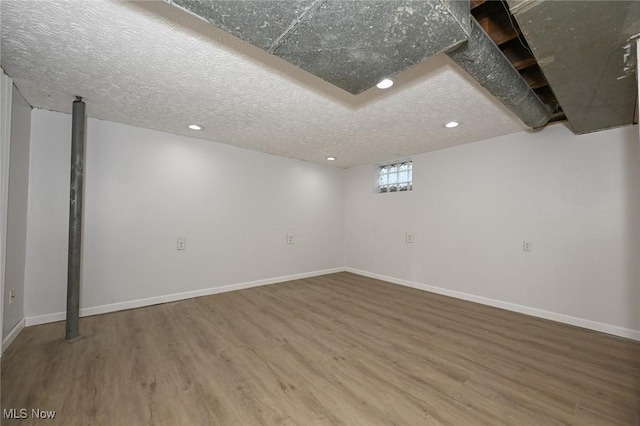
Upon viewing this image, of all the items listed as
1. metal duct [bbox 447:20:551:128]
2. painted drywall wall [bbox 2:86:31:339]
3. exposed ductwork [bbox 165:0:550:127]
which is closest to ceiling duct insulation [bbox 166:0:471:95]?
exposed ductwork [bbox 165:0:550:127]

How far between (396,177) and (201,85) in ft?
12.6

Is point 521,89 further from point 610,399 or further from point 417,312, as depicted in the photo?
point 417,312

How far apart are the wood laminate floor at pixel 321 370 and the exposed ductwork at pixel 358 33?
2264 mm

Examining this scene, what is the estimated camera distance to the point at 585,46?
1.46 meters

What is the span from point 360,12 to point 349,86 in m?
0.65

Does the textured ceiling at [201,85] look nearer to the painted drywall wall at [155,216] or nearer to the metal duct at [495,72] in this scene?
the metal duct at [495,72]

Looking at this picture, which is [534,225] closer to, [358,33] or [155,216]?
[358,33]

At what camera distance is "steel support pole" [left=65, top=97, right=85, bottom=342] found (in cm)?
249

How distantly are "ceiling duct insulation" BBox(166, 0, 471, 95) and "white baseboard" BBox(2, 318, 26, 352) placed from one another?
3260 mm

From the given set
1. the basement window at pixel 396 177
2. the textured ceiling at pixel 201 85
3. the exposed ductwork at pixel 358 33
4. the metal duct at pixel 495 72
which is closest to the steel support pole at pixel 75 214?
the textured ceiling at pixel 201 85

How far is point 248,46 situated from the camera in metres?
1.75

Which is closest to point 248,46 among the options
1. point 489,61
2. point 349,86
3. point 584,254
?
point 349,86

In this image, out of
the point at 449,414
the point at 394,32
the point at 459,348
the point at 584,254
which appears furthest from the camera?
the point at 584,254

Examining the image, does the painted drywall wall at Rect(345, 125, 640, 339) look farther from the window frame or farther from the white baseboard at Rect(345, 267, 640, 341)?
the window frame
